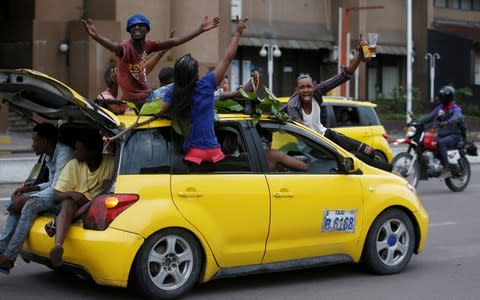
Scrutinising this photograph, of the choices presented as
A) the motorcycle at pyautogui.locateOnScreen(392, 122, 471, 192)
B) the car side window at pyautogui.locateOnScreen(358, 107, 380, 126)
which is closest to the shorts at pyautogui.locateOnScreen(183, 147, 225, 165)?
the motorcycle at pyautogui.locateOnScreen(392, 122, 471, 192)

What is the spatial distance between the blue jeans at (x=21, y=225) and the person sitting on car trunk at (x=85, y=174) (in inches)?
4.4

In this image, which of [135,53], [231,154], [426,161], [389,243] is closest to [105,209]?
[231,154]

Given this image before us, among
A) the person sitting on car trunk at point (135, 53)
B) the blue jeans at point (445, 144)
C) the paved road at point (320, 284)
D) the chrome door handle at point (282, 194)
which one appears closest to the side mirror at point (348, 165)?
the chrome door handle at point (282, 194)

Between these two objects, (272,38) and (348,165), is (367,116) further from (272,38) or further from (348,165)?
(272,38)

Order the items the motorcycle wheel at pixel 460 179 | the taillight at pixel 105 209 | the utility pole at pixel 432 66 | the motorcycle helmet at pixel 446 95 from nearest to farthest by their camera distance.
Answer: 1. the taillight at pixel 105 209
2. the motorcycle helmet at pixel 446 95
3. the motorcycle wheel at pixel 460 179
4. the utility pole at pixel 432 66

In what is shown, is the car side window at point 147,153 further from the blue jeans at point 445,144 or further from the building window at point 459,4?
the building window at point 459,4

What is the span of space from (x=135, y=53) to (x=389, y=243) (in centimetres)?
302

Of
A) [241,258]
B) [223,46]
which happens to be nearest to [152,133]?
[241,258]

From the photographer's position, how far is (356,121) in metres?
16.5

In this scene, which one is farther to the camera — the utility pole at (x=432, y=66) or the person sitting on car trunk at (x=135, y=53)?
the utility pole at (x=432, y=66)

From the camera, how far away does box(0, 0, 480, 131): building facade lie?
3025 centimetres

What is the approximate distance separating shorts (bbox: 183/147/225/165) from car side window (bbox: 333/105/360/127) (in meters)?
9.65

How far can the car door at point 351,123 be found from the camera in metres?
16.1

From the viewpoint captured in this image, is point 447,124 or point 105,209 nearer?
point 105,209
